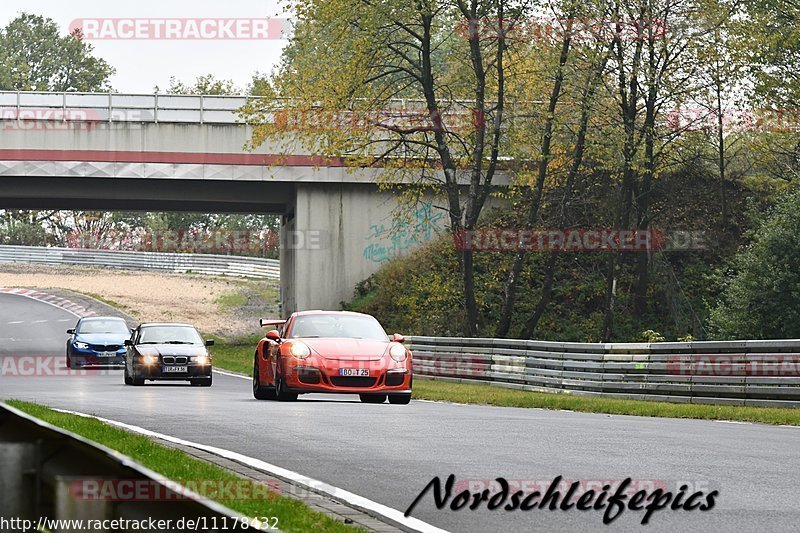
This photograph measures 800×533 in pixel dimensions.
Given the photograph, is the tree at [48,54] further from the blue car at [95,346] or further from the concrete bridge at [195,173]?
the blue car at [95,346]

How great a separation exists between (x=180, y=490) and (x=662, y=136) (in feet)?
114

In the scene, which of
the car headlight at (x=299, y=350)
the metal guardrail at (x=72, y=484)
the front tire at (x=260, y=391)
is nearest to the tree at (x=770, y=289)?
the front tire at (x=260, y=391)

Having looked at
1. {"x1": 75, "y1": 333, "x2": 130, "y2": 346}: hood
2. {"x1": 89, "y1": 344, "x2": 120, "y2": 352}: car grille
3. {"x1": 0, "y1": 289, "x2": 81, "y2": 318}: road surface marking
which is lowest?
{"x1": 0, "y1": 289, "x2": 81, "y2": 318}: road surface marking

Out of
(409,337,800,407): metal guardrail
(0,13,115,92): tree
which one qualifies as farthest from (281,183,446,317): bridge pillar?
(0,13,115,92): tree

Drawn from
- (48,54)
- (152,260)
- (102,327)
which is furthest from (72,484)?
(48,54)

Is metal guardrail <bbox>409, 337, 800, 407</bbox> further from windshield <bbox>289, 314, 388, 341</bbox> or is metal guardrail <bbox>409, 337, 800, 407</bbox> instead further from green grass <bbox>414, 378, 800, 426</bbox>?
windshield <bbox>289, 314, 388, 341</bbox>

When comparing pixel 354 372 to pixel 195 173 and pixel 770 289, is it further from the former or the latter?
pixel 195 173

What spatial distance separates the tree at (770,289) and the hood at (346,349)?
1518 centimetres

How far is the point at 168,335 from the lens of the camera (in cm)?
2845

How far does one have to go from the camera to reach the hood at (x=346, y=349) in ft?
63.9

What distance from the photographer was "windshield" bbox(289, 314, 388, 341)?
2039 centimetres

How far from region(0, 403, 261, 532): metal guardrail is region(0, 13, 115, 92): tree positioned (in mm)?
116975

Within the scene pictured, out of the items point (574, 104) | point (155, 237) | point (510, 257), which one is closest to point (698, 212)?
point (510, 257)

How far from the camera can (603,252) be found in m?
45.0
